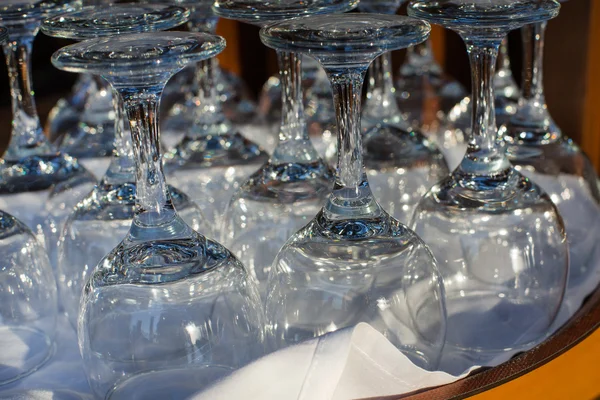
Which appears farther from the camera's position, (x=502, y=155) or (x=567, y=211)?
(x=567, y=211)

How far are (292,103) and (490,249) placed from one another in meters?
0.14

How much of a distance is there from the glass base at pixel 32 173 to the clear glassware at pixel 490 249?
0.77 ft

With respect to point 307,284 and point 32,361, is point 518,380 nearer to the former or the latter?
point 307,284

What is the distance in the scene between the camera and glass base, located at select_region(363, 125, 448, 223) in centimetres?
58

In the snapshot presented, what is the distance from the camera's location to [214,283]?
1.39 ft

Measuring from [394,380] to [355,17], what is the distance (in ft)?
0.55

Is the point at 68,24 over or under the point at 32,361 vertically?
over

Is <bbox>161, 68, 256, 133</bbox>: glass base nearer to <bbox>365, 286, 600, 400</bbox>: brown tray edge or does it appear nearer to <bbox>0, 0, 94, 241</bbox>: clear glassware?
<bbox>0, 0, 94, 241</bbox>: clear glassware

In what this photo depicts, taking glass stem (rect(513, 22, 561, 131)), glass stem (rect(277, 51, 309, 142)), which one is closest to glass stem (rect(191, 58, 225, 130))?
glass stem (rect(277, 51, 309, 142))

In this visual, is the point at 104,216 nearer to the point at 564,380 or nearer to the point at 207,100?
the point at 207,100

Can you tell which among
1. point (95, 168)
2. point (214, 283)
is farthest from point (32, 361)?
point (95, 168)

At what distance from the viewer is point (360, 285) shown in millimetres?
424

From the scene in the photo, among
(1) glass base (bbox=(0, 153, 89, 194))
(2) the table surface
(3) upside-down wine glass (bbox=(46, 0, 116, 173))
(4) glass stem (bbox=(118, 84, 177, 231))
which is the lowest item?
(2) the table surface

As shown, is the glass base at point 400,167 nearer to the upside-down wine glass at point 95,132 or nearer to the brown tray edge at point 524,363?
the brown tray edge at point 524,363
